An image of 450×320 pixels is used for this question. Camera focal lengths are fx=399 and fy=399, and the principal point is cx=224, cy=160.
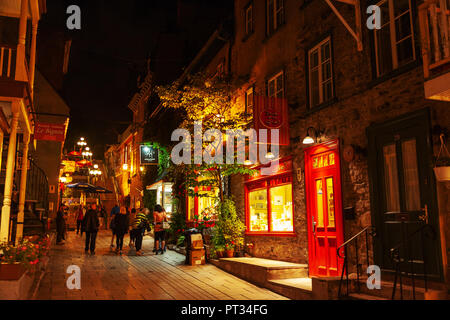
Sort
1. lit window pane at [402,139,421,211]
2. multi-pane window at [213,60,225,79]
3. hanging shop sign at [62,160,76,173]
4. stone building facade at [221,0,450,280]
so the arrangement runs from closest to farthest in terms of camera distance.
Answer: stone building facade at [221,0,450,280], lit window pane at [402,139,421,211], multi-pane window at [213,60,225,79], hanging shop sign at [62,160,76,173]

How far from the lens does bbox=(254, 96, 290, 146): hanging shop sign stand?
406 inches

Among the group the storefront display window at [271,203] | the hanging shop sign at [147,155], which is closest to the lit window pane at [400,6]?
the storefront display window at [271,203]

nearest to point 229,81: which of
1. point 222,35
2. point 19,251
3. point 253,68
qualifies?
point 253,68

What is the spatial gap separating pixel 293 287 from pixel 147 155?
50.1 ft

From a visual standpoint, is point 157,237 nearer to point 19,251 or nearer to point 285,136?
point 285,136

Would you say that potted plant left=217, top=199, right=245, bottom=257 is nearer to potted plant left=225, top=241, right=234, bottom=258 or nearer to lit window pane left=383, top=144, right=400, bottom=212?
potted plant left=225, top=241, right=234, bottom=258

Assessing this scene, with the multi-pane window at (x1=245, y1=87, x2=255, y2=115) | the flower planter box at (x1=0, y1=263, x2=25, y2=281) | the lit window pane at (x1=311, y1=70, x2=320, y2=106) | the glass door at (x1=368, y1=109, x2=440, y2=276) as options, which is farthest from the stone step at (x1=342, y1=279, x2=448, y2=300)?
the multi-pane window at (x1=245, y1=87, x2=255, y2=115)

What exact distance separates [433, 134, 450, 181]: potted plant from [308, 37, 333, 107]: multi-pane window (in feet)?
11.2

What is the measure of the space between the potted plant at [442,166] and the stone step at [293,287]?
3.34 m

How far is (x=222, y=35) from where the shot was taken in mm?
14891

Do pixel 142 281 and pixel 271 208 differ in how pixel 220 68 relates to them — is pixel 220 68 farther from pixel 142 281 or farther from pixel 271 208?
pixel 142 281

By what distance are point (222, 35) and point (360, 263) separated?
33.0ft

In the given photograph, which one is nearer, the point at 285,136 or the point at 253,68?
the point at 285,136

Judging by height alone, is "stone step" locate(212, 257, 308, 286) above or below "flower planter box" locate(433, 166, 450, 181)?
below
